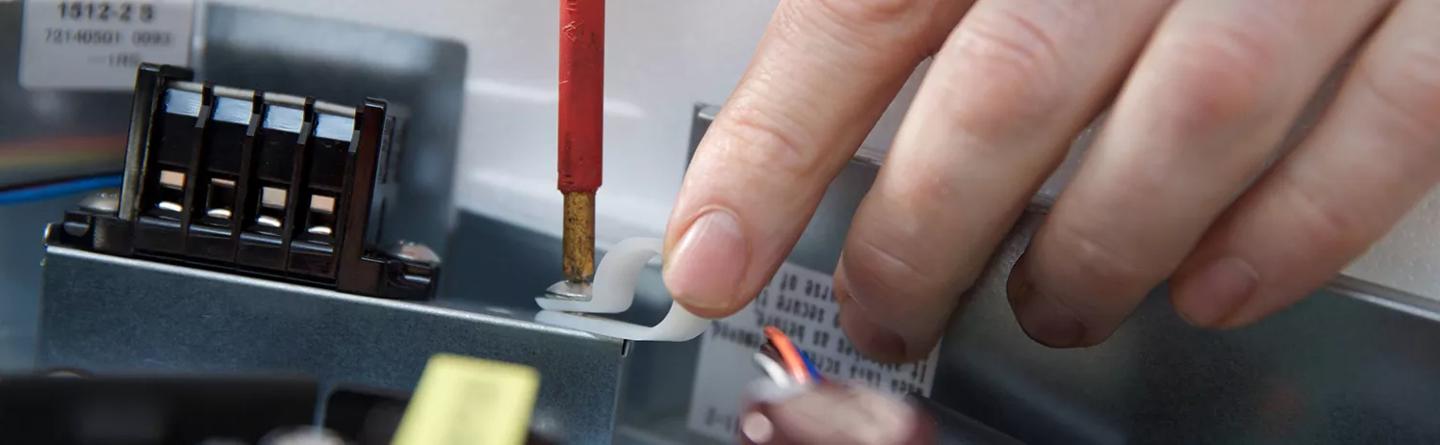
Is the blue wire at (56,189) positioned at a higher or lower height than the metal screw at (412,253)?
lower

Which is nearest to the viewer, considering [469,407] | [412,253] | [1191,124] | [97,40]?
[469,407]

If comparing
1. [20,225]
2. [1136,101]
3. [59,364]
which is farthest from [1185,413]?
[20,225]

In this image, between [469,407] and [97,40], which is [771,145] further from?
[97,40]

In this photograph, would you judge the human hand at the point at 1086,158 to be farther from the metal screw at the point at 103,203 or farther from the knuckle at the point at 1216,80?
the metal screw at the point at 103,203

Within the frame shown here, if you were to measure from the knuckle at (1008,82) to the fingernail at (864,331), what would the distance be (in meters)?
0.12

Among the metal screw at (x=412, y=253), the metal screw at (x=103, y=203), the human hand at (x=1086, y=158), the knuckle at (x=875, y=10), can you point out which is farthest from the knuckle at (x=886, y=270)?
the metal screw at (x=103, y=203)

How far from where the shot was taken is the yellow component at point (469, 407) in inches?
12.1

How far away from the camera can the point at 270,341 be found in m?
0.49

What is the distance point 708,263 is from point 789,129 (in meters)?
0.08

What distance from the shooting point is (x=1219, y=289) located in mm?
447

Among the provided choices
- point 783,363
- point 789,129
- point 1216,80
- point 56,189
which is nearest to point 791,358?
point 783,363

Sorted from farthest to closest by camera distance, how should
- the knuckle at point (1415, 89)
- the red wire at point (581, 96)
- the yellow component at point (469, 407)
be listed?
the red wire at point (581, 96)
the knuckle at point (1415, 89)
the yellow component at point (469, 407)

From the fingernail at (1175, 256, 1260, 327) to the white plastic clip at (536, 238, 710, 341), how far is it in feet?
0.73

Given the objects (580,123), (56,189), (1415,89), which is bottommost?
(56,189)
